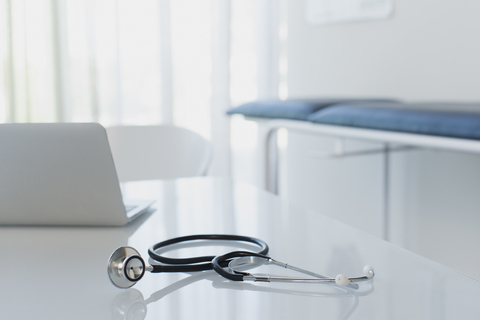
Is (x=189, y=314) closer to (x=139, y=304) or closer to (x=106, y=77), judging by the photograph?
(x=139, y=304)

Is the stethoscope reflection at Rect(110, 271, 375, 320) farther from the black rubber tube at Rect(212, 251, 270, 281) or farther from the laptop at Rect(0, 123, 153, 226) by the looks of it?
the laptop at Rect(0, 123, 153, 226)

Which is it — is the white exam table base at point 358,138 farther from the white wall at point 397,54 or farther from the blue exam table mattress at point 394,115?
the white wall at point 397,54

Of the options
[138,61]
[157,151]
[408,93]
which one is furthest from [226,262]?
[138,61]

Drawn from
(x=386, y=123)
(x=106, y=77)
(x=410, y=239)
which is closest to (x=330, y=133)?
(x=386, y=123)

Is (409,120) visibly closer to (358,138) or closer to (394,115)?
(394,115)

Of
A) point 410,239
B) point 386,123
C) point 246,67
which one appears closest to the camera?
point 386,123

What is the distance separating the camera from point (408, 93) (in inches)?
69.8

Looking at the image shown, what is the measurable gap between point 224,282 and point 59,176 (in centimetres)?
28

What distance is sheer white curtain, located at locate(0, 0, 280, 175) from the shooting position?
2.32m

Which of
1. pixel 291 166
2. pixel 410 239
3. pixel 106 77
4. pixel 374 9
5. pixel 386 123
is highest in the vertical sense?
pixel 374 9

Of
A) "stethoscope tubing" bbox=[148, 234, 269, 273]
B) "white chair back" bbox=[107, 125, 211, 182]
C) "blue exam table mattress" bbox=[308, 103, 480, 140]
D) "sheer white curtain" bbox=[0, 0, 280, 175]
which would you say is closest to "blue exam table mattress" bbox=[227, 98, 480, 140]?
"blue exam table mattress" bbox=[308, 103, 480, 140]

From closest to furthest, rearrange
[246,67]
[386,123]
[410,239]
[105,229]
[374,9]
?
[105,229], [386,123], [410,239], [374,9], [246,67]

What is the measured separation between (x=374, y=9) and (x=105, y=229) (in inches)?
63.4

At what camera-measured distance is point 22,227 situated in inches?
25.4
